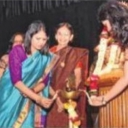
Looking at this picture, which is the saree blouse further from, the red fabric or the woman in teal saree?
the red fabric

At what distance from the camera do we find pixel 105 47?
1.53m

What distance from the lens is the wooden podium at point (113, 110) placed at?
147 centimetres

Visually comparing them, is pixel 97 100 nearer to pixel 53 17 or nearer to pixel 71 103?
pixel 71 103

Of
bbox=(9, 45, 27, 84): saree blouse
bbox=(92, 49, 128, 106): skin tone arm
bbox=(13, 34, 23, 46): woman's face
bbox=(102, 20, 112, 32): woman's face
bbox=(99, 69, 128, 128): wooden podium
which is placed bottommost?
bbox=(99, 69, 128, 128): wooden podium

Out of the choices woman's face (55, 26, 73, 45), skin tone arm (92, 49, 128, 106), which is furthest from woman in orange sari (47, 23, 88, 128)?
skin tone arm (92, 49, 128, 106)

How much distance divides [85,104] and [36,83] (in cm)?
20

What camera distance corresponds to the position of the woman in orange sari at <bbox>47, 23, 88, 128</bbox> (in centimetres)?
156

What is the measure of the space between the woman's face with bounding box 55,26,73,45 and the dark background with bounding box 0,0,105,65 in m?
0.03

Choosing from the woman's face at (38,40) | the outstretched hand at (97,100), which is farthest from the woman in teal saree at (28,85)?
the outstretched hand at (97,100)

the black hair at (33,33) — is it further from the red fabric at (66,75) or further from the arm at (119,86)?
the arm at (119,86)

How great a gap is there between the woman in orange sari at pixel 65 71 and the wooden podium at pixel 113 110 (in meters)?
0.08

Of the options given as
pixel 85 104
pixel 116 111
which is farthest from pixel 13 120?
pixel 116 111

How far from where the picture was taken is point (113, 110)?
1.50 meters

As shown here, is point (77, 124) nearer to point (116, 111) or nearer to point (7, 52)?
point (116, 111)
